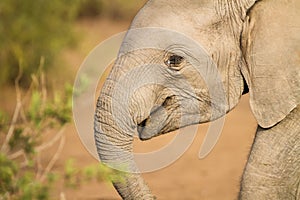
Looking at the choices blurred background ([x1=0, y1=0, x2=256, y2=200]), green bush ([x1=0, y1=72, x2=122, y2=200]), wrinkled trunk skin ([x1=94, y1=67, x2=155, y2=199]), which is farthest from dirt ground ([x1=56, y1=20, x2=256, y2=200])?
wrinkled trunk skin ([x1=94, y1=67, x2=155, y2=199])

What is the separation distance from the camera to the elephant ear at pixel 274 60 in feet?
16.0

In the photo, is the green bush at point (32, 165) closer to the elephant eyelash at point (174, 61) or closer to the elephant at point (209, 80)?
the elephant at point (209, 80)

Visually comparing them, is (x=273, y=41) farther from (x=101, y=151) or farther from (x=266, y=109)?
(x=101, y=151)

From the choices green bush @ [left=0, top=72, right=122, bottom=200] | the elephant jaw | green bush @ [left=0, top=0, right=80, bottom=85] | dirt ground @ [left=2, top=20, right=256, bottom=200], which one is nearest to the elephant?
the elephant jaw

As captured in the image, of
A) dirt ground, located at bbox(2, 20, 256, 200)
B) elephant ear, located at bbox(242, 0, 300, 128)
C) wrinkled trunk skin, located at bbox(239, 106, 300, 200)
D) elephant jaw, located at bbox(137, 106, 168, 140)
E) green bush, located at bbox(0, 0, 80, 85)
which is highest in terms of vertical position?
elephant ear, located at bbox(242, 0, 300, 128)

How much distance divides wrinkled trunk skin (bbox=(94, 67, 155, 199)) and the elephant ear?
66 centimetres

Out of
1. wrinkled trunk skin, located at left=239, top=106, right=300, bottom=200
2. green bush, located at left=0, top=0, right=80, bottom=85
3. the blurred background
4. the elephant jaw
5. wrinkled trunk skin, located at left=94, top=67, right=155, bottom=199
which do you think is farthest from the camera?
green bush, located at left=0, top=0, right=80, bottom=85

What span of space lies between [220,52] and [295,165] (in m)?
0.70

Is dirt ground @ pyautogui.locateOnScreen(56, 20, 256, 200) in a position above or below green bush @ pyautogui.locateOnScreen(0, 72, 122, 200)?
below

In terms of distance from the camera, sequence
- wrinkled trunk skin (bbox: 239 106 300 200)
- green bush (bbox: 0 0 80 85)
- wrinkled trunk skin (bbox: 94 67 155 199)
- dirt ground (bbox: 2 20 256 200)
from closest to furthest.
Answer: wrinkled trunk skin (bbox: 94 67 155 199) < wrinkled trunk skin (bbox: 239 106 300 200) < dirt ground (bbox: 2 20 256 200) < green bush (bbox: 0 0 80 85)

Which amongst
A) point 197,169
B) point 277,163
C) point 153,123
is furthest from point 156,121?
point 197,169

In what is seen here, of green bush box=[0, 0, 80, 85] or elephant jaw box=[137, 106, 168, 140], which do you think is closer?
elephant jaw box=[137, 106, 168, 140]

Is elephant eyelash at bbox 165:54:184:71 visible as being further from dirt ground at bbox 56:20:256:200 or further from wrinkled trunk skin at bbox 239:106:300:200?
dirt ground at bbox 56:20:256:200

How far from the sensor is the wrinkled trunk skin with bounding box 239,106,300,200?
4.88m
